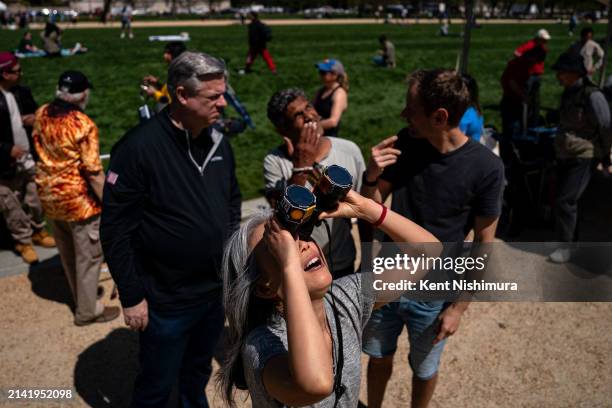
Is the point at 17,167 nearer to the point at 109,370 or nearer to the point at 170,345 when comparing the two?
the point at 109,370

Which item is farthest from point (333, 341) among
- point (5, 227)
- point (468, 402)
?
point (5, 227)

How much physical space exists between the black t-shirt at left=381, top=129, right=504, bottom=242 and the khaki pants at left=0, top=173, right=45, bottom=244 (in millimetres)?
4195

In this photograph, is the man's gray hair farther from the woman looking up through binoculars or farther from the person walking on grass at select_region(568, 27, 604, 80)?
the person walking on grass at select_region(568, 27, 604, 80)

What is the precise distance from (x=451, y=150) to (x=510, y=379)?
2027 millimetres

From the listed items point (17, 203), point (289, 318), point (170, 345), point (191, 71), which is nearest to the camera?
point (289, 318)

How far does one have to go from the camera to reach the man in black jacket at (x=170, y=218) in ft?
8.98

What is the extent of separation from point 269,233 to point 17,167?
467 cm

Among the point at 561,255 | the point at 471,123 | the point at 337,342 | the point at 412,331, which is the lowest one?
the point at 561,255

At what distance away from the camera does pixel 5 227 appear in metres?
6.05

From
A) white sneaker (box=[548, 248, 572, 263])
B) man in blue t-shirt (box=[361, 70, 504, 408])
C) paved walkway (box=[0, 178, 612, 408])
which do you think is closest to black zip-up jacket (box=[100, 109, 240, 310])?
man in blue t-shirt (box=[361, 70, 504, 408])

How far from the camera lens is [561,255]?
5.61 m

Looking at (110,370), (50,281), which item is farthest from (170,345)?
(50,281)

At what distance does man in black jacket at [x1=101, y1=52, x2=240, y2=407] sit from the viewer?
2736 mm

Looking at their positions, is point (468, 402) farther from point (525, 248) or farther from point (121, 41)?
point (121, 41)
